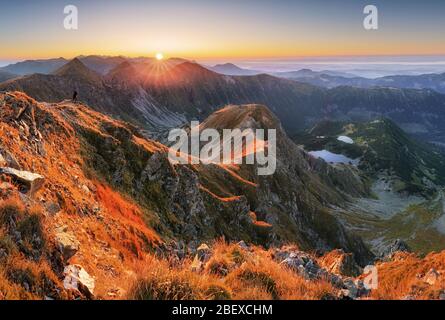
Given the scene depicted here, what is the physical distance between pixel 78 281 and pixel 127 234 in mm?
18350

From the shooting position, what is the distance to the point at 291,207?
11550 cm

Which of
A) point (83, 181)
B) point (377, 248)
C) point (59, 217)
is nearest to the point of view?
point (59, 217)

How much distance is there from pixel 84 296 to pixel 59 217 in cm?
987

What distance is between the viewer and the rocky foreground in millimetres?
10164

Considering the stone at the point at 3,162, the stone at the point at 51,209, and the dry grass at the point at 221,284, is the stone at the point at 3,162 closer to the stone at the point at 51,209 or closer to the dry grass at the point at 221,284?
the stone at the point at 51,209

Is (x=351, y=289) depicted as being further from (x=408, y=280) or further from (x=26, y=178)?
(x=26, y=178)

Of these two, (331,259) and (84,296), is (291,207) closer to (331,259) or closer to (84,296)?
(331,259)

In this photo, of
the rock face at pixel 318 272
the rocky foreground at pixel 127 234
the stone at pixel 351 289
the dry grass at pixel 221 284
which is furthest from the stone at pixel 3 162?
the stone at pixel 351 289

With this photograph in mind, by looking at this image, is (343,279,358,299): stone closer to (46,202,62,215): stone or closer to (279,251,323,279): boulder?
(279,251,323,279): boulder

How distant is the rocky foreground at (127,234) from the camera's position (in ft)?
33.3

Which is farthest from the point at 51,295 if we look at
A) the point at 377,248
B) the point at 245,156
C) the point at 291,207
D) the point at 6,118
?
the point at 377,248

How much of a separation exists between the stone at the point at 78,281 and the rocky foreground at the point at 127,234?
35mm

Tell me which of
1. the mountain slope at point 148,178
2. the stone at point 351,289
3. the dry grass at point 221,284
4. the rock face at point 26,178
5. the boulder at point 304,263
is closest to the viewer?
the dry grass at point 221,284

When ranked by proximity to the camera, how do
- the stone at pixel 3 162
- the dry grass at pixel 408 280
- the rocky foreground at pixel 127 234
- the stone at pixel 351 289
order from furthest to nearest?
the stone at pixel 3 162 < the stone at pixel 351 289 < the dry grass at pixel 408 280 < the rocky foreground at pixel 127 234
